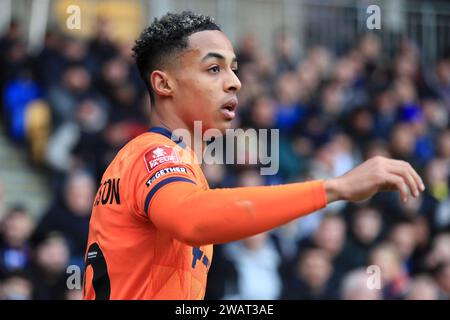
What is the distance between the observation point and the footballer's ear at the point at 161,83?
183 inches

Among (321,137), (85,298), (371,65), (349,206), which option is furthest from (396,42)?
(85,298)

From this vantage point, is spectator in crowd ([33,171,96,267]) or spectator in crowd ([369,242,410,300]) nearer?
spectator in crowd ([33,171,96,267])

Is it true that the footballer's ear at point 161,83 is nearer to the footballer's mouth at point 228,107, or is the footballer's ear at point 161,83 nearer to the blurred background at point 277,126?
the footballer's mouth at point 228,107

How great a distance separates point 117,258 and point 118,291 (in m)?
0.15

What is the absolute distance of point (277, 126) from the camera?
12562 millimetres

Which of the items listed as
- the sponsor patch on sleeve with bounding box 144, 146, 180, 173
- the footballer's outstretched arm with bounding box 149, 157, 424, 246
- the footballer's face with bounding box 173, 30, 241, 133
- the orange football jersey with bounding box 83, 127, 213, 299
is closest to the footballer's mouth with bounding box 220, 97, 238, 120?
the footballer's face with bounding box 173, 30, 241, 133

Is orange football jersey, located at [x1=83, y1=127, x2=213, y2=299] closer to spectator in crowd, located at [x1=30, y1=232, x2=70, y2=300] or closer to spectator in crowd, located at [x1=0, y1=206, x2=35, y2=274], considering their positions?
spectator in crowd, located at [x1=30, y1=232, x2=70, y2=300]

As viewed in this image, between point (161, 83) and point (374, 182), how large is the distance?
1.43 m

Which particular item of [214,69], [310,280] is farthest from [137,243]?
[310,280]

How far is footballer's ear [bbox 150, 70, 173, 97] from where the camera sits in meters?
4.64

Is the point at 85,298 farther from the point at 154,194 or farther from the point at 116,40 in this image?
the point at 116,40

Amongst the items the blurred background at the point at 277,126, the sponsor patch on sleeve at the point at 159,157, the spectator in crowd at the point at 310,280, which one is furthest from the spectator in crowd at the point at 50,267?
the sponsor patch on sleeve at the point at 159,157

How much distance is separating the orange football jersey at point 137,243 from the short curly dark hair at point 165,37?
0.49 meters

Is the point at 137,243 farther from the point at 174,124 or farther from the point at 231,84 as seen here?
the point at 231,84
